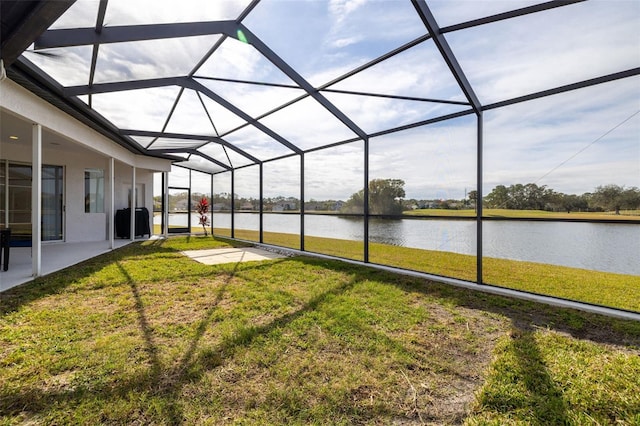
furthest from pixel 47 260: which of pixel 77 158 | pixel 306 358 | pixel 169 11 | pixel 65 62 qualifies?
pixel 306 358

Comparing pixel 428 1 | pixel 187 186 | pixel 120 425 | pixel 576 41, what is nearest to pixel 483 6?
pixel 428 1

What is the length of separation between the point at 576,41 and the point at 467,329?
10.3ft

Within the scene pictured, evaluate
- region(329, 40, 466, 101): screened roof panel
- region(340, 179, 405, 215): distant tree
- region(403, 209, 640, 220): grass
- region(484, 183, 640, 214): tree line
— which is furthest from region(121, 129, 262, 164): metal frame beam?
region(484, 183, 640, 214): tree line

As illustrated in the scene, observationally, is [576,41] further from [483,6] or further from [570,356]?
[570,356]

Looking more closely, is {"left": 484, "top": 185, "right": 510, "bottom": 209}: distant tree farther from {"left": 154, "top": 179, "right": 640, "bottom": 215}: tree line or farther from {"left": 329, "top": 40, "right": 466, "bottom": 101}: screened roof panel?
{"left": 329, "top": 40, "right": 466, "bottom": 101}: screened roof panel

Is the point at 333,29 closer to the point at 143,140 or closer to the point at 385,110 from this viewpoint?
the point at 385,110

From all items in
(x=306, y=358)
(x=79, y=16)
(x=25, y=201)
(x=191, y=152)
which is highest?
(x=79, y=16)

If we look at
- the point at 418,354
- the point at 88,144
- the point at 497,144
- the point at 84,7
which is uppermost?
the point at 84,7

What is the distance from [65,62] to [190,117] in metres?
2.97

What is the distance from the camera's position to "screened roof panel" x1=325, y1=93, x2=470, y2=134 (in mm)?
4742

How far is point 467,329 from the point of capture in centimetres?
303

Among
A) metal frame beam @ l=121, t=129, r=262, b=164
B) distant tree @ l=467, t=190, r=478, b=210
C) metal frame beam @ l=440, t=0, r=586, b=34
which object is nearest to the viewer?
metal frame beam @ l=440, t=0, r=586, b=34

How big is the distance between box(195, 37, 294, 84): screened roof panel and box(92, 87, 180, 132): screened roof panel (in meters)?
0.96

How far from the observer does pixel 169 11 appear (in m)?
3.50
